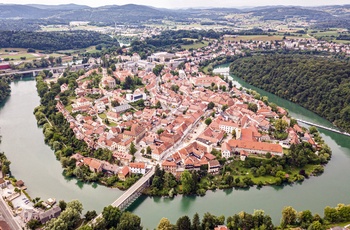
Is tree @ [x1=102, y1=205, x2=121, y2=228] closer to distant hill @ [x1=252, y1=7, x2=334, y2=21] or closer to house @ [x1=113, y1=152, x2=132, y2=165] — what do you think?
house @ [x1=113, y1=152, x2=132, y2=165]

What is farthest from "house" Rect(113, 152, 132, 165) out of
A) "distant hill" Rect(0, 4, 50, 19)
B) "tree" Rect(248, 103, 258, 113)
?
"distant hill" Rect(0, 4, 50, 19)

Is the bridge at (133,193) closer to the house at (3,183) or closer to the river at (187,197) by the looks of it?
the river at (187,197)

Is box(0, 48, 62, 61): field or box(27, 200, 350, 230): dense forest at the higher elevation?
box(0, 48, 62, 61): field

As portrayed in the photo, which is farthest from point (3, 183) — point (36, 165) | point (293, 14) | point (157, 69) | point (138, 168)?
point (293, 14)

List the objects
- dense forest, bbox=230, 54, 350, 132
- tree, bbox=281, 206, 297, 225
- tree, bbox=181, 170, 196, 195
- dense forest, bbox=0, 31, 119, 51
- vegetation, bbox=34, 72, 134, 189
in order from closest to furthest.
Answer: tree, bbox=281, 206, 297, 225 → tree, bbox=181, 170, 196, 195 → vegetation, bbox=34, 72, 134, 189 → dense forest, bbox=230, 54, 350, 132 → dense forest, bbox=0, 31, 119, 51

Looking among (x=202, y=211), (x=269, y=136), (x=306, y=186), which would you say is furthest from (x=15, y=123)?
(x=306, y=186)

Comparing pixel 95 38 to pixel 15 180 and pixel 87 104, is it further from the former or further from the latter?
pixel 15 180
